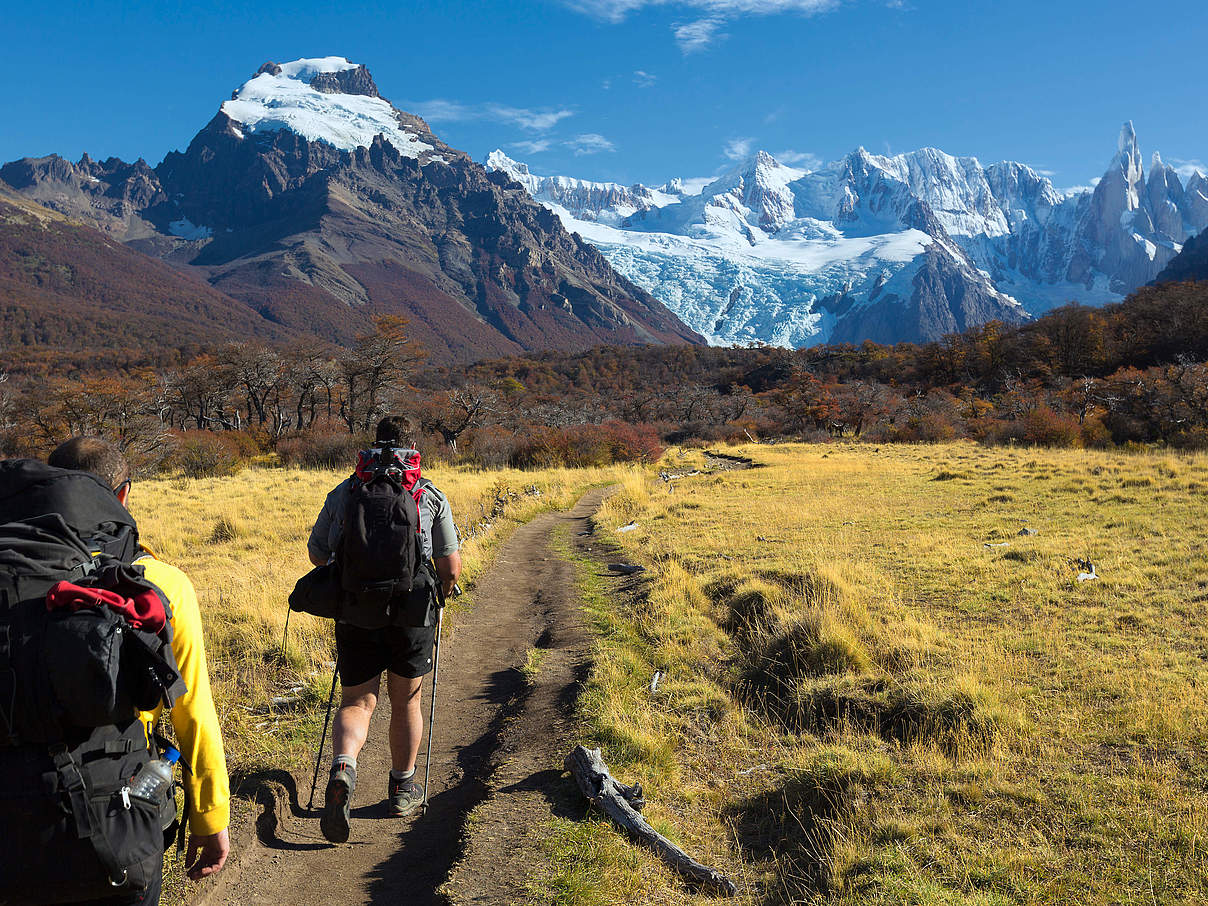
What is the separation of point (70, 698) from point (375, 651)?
7.28 ft

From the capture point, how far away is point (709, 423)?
165 feet

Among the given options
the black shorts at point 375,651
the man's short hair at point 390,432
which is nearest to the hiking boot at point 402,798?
the black shorts at point 375,651

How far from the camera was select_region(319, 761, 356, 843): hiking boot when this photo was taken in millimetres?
3604

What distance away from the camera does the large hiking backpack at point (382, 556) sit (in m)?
3.53

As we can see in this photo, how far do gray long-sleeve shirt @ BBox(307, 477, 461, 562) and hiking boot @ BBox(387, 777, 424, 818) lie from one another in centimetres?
152

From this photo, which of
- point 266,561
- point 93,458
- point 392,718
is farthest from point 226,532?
point 93,458

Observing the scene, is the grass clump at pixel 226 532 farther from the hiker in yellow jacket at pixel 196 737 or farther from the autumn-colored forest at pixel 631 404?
the autumn-colored forest at pixel 631 404

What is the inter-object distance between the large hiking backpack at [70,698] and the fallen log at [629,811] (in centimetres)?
273

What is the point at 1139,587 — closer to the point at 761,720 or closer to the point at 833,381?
the point at 761,720

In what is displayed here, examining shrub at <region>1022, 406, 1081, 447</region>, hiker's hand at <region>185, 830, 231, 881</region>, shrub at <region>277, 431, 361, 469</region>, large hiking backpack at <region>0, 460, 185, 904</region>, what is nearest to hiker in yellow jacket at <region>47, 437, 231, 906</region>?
hiker's hand at <region>185, 830, 231, 881</region>

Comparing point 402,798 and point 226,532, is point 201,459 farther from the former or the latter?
point 402,798

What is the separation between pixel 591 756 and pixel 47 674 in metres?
3.46

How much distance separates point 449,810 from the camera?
4438 mm

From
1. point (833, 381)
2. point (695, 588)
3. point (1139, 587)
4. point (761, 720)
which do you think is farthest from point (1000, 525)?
point (833, 381)
